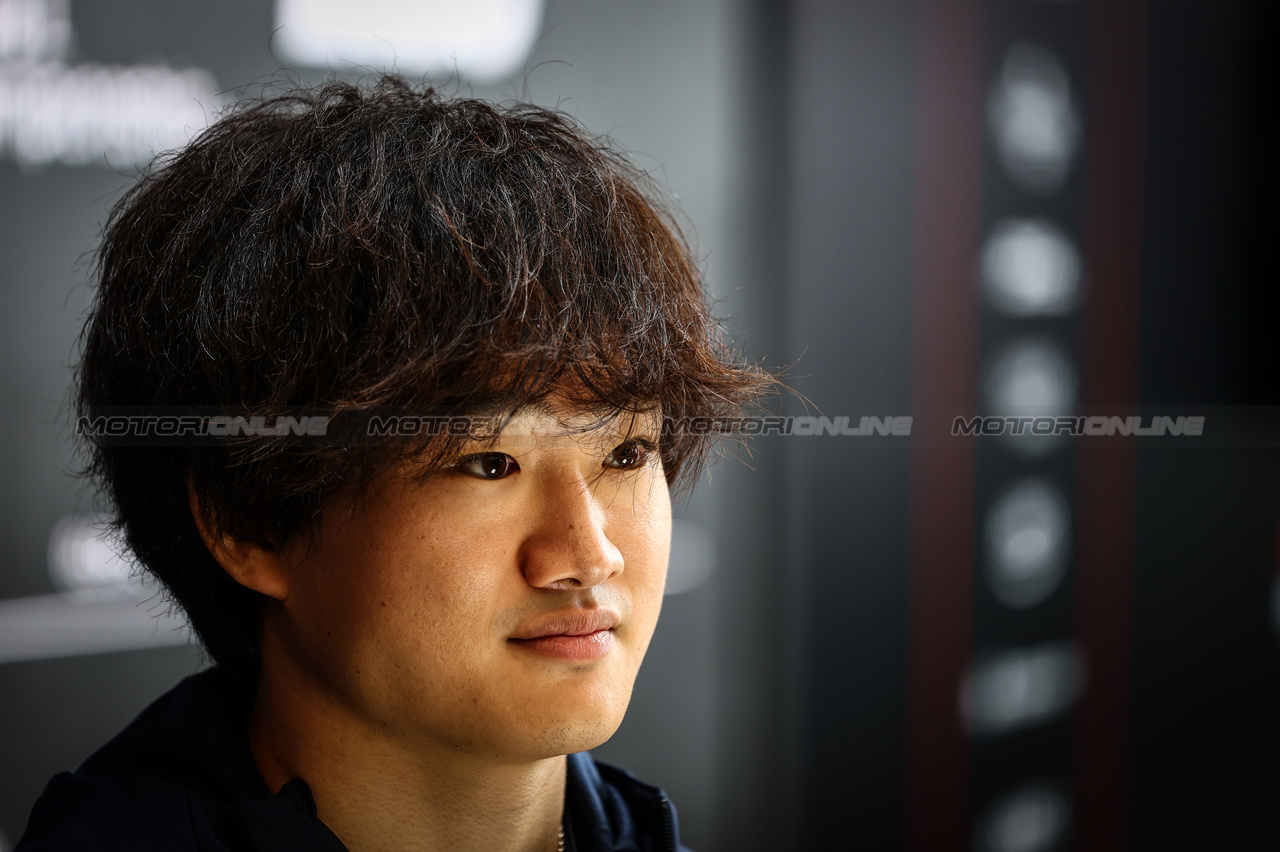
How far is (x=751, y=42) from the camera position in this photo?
182 cm

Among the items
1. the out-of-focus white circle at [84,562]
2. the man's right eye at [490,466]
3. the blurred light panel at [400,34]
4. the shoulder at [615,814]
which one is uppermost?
the blurred light panel at [400,34]

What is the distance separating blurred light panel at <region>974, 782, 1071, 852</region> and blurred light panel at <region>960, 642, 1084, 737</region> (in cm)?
11

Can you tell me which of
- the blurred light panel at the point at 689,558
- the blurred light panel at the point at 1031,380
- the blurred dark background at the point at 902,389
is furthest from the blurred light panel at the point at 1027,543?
the blurred light panel at the point at 689,558

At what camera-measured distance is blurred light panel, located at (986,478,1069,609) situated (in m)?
1.69

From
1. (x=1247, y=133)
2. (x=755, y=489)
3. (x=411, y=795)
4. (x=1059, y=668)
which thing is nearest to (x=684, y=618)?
(x=755, y=489)

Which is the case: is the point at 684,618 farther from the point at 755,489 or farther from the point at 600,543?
the point at 600,543

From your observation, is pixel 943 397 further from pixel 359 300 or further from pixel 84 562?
pixel 84 562

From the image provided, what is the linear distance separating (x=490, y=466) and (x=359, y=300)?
0.16 m

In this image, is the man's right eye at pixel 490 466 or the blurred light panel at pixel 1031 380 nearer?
the man's right eye at pixel 490 466

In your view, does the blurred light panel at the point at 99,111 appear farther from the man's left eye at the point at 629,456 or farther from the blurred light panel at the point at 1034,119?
the blurred light panel at the point at 1034,119

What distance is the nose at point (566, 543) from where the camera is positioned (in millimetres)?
730

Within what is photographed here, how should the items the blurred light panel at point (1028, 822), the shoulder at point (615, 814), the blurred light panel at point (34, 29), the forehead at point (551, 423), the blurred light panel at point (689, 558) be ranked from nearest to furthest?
the forehead at point (551, 423) < the shoulder at point (615, 814) < the blurred light panel at point (34, 29) < the blurred light panel at point (1028, 822) < the blurred light panel at point (689, 558)

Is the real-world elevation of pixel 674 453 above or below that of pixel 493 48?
below

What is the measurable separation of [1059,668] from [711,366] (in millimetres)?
1151
